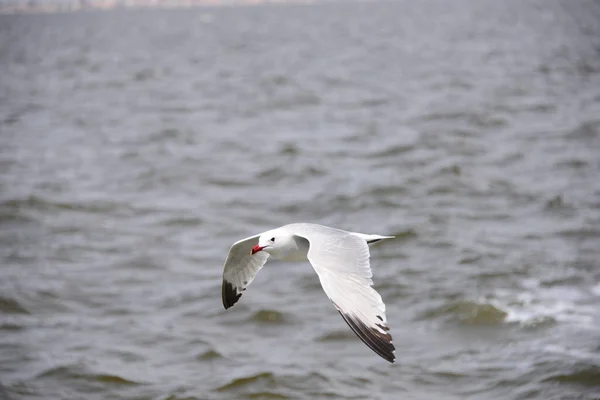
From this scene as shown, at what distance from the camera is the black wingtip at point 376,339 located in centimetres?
411

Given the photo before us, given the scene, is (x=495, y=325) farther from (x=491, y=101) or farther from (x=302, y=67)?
(x=302, y=67)

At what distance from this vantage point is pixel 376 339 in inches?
164

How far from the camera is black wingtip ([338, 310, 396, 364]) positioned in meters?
4.11

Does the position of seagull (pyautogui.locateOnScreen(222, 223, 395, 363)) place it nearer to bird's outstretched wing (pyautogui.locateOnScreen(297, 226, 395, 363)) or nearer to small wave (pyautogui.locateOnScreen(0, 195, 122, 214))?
bird's outstretched wing (pyautogui.locateOnScreen(297, 226, 395, 363))

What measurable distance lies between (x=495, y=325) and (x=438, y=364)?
0.88 m

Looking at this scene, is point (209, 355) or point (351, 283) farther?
point (209, 355)

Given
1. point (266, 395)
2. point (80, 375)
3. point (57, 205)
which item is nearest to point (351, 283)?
point (266, 395)

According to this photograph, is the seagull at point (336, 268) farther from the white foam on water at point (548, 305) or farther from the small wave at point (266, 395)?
the white foam on water at point (548, 305)

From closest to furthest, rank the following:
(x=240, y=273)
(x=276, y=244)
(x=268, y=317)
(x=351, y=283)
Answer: (x=351, y=283), (x=276, y=244), (x=240, y=273), (x=268, y=317)

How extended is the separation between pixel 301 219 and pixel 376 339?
21.1 ft

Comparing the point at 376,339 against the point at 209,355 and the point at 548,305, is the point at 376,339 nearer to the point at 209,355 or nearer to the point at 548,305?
the point at 209,355

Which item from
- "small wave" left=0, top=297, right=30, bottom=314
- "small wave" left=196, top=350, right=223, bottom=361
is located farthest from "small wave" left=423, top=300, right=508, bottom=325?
"small wave" left=0, top=297, right=30, bottom=314

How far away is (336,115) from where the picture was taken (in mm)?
18562

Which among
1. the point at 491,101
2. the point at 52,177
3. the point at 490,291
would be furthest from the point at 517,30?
the point at 490,291
